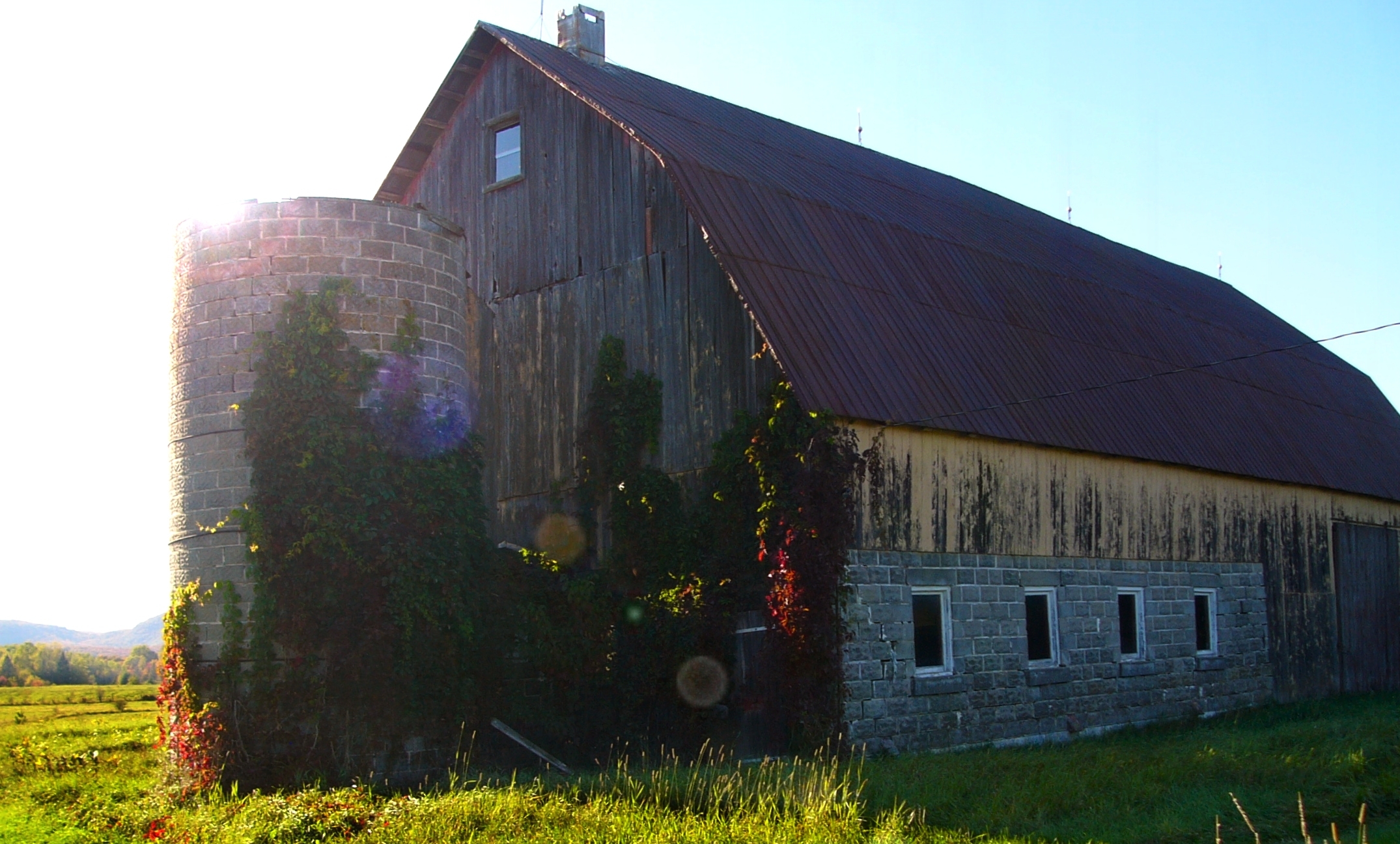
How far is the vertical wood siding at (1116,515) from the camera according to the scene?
1666 centimetres

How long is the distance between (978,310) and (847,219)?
2430 mm

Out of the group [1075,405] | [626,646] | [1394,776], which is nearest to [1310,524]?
[1075,405]

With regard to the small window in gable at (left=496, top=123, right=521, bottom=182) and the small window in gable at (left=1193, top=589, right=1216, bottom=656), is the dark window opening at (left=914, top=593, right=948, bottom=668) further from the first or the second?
the small window in gable at (left=496, top=123, right=521, bottom=182)

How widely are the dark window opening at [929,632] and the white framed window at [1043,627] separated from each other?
2.07 m

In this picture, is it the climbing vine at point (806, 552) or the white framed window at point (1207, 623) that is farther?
the white framed window at point (1207, 623)

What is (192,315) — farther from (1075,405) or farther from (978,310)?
(1075,405)

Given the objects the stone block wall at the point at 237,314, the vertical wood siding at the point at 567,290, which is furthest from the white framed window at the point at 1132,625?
the stone block wall at the point at 237,314

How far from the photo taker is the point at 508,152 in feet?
68.6

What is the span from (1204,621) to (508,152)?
45.3 ft

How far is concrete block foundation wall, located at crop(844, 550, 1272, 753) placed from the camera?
15930 mm

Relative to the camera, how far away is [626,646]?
16719 mm

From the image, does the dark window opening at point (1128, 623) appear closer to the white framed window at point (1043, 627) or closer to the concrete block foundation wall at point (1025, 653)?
the concrete block foundation wall at point (1025, 653)

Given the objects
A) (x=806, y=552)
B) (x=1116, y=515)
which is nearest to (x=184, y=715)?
(x=806, y=552)

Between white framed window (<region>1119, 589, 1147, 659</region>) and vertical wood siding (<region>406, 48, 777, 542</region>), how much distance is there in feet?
25.6
